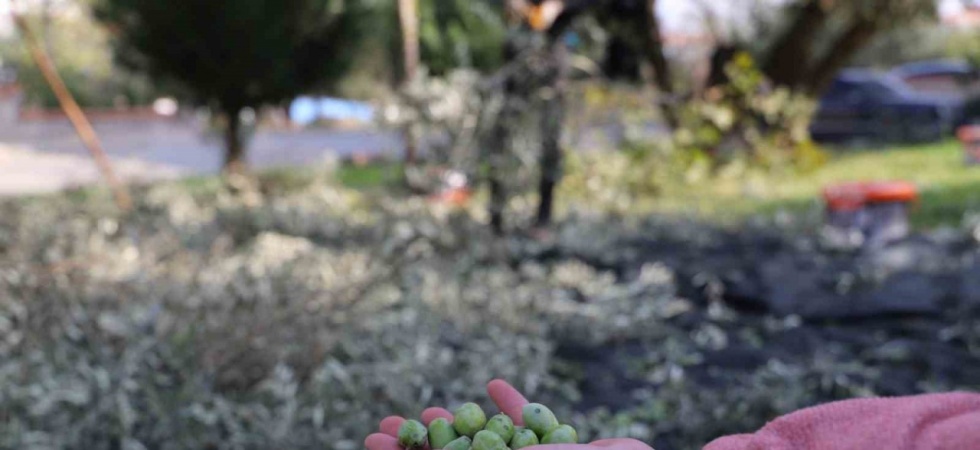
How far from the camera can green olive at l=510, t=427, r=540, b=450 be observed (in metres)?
1.88

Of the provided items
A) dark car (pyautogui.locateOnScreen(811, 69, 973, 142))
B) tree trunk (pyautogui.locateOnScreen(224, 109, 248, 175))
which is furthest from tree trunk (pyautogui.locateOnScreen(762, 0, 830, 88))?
tree trunk (pyautogui.locateOnScreen(224, 109, 248, 175))

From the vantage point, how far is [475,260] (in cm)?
578

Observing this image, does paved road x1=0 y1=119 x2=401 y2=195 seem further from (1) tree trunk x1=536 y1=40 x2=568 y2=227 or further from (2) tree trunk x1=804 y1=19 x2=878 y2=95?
(1) tree trunk x1=536 y1=40 x2=568 y2=227

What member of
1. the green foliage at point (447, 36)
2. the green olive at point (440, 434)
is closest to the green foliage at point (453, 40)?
the green foliage at point (447, 36)

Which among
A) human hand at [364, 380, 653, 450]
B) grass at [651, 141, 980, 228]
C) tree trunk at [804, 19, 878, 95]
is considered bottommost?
grass at [651, 141, 980, 228]

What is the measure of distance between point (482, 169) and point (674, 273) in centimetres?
130

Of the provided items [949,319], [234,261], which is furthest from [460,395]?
[949,319]

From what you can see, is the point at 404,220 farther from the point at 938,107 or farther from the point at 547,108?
the point at 938,107

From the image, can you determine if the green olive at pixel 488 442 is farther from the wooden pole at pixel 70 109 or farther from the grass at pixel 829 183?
the wooden pole at pixel 70 109

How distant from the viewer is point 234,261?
5.31 metres

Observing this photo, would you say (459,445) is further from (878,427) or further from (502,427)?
(878,427)

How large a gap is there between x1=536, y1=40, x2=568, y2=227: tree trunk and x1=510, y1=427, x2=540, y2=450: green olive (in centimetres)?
430

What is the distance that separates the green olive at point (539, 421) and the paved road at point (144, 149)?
33.6 ft

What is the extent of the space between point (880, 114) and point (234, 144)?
11.0 meters
